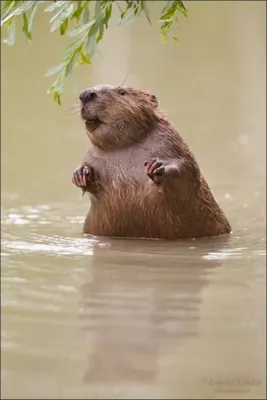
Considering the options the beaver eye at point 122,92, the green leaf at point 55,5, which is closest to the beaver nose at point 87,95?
the beaver eye at point 122,92

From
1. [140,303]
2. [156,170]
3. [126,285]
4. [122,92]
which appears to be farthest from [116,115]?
[140,303]

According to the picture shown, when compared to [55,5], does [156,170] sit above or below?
below

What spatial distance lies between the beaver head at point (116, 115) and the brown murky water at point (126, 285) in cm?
42

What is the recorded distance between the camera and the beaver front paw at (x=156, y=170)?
479cm

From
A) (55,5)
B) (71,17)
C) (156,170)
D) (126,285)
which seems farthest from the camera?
(156,170)

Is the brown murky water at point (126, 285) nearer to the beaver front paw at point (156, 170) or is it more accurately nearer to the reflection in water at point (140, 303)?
the reflection in water at point (140, 303)

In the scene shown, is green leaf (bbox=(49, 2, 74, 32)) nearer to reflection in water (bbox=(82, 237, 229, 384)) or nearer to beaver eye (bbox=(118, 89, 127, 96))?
reflection in water (bbox=(82, 237, 229, 384))

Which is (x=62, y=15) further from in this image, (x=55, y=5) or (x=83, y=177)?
(x=83, y=177)

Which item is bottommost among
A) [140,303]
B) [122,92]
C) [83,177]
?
[140,303]

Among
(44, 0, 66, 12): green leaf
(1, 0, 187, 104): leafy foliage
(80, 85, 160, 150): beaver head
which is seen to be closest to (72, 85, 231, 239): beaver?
(80, 85, 160, 150): beaver head

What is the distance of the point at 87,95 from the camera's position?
501 cm

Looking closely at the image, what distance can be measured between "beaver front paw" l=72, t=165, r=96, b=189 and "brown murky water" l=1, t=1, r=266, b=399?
25cm

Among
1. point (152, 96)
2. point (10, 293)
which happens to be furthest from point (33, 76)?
point (10, 293)

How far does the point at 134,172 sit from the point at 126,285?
1004 millimetres
